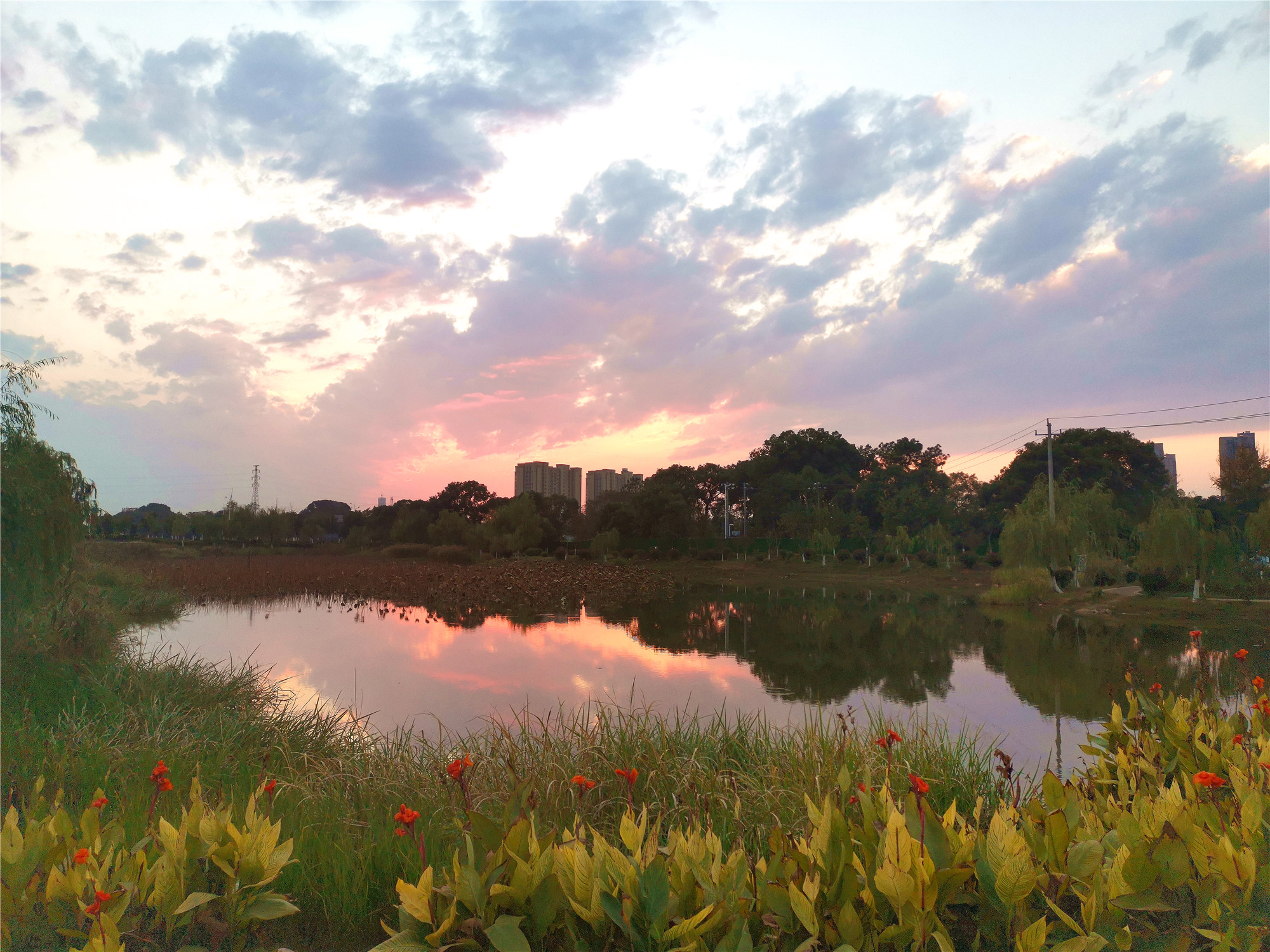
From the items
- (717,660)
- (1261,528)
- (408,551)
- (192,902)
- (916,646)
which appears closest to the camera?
(192,902)

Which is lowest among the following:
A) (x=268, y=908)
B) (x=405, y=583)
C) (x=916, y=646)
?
(x=916, y=646)

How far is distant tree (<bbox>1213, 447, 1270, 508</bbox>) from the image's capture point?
102ft

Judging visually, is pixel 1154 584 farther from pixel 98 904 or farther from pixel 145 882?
pixel 98 904

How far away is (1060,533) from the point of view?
23234mm

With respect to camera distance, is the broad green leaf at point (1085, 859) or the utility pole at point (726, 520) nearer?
the broad green leaf at point (1085, 859)

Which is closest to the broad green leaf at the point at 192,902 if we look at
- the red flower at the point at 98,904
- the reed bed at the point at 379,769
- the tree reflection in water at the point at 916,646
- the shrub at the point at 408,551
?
the red flower at the point at 98,904

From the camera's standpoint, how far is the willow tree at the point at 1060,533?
23.4 metres

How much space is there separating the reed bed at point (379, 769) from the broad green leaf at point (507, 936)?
0.82 meters

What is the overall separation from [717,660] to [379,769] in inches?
347

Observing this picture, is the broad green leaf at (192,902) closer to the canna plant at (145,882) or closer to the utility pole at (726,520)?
the canna plant at (145,882)

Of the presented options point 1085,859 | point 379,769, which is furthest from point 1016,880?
point 379,769

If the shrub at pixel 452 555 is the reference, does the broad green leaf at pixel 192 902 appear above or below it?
above

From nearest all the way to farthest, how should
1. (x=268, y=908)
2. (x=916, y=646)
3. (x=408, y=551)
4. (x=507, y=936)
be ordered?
1. (x=507, y=936)
2. (x=268, y=908)
3. (x=916, y=646)
4. (x=408, y=551)

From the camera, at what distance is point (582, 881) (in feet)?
6.61
